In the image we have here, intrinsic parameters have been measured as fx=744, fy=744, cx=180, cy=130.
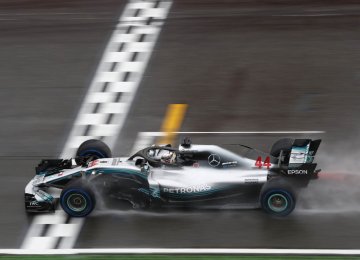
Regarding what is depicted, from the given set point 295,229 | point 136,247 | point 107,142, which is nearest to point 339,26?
point 107,142

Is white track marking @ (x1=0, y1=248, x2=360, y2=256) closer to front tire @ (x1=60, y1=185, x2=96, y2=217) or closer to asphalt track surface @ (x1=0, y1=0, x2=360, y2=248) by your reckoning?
asphalt track surface @ (x1=0, y1=0, x2=360, y2=248)

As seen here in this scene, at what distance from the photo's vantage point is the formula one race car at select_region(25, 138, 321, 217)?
12.4 m

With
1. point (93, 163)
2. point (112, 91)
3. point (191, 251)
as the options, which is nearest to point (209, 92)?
point (112, 91)

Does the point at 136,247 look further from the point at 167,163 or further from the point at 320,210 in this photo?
the point at 320,210

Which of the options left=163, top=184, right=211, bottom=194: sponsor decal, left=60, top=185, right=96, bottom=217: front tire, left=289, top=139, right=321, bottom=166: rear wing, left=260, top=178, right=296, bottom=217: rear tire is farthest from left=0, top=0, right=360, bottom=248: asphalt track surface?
left=289, top=139, right=321, bottom=166: rear wing

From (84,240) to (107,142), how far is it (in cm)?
380

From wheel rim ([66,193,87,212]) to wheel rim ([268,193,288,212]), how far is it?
3092mm

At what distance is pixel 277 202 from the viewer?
1234cm

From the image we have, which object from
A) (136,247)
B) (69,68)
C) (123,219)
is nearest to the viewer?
(136,247)

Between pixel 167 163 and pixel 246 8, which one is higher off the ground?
pixel 246 8

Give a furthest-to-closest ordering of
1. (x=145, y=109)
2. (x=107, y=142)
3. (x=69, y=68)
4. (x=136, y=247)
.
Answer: (x=69, y=68), (x=145, y=109), (x=107, y=142), (x=136, y=247)

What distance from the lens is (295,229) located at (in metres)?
12.1

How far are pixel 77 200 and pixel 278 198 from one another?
335 cm

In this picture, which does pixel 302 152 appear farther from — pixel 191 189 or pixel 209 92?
pixel 209 92
